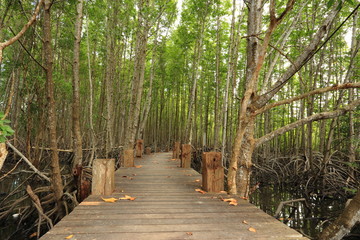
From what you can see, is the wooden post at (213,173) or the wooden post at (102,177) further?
the wooden post at (213,173)

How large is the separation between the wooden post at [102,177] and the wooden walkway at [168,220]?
14 centimetres

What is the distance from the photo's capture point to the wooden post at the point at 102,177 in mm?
2914

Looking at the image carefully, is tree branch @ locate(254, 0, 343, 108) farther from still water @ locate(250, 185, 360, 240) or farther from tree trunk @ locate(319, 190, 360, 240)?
still water @ locate(250, 185, 360, 240)

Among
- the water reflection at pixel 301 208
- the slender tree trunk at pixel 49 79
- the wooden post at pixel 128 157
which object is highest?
the slender tree trunk at pixel 49 79

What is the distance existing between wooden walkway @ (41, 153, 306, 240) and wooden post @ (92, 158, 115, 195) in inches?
5.4

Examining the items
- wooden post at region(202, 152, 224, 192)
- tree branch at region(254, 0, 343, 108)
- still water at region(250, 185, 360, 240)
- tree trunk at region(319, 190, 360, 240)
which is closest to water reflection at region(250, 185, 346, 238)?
still water at region(250, 185, 360, 240)

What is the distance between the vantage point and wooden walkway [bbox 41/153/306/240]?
5.90 ft

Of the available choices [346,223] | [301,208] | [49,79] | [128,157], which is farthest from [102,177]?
[301,208]

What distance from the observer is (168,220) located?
2.12m

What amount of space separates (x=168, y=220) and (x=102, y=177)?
1.30 meters

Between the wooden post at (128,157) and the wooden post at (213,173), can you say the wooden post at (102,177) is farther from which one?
the wooden post at (128,157)

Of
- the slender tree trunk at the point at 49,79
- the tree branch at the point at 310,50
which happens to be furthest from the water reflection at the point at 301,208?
the slender tree trunk at the point at 49,79

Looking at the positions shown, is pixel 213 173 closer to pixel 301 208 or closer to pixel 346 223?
pixel 346 223

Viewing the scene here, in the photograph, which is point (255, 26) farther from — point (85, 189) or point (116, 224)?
point (85, 189)
